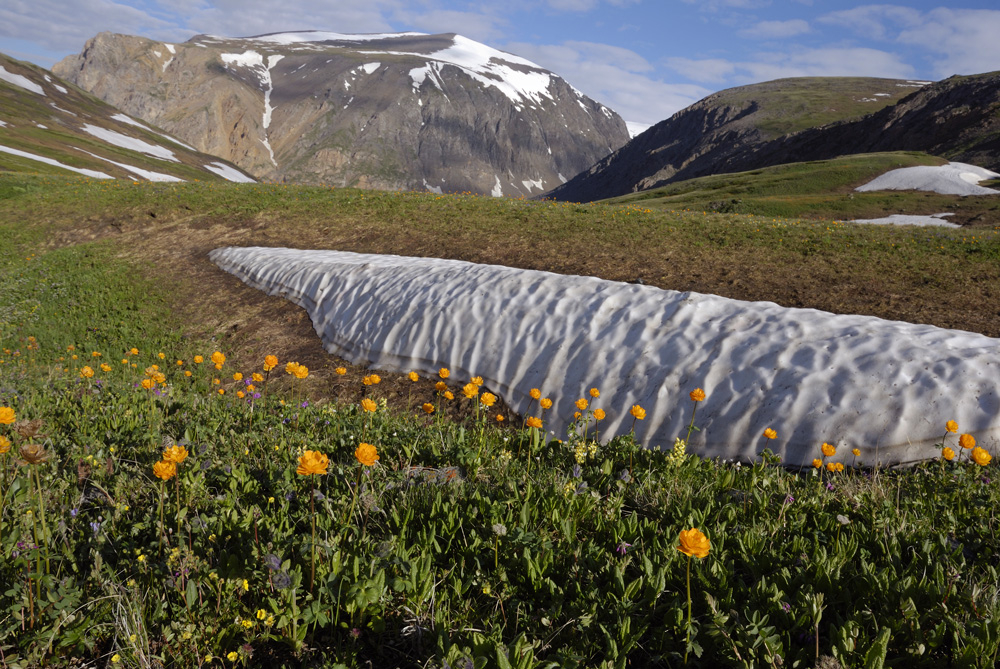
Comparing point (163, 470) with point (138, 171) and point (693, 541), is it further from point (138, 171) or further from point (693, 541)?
point (138, 171)

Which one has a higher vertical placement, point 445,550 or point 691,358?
point 691,358

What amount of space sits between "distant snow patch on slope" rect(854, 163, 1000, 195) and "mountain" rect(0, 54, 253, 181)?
281 ft

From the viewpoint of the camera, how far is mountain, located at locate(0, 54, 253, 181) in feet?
217

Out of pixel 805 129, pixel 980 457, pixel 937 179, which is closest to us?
pixel 980 457

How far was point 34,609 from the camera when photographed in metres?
2.36

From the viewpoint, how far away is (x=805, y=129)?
114750 mm

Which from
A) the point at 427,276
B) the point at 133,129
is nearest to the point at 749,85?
the point at 133,129

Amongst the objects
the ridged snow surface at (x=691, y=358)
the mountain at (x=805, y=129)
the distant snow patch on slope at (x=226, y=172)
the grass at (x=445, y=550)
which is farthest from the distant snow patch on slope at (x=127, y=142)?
the grass at (x=445, y=550)

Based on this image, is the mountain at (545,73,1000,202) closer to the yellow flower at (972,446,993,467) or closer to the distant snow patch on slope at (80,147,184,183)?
the distant snow patch on slope at (80,147,184,183)

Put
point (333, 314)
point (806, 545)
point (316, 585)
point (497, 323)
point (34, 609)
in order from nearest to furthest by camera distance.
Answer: point (34, 609), point (316, 585), point (806, 545), point (497, 323), point (333, 314)

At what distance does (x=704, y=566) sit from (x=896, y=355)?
17.6 ft

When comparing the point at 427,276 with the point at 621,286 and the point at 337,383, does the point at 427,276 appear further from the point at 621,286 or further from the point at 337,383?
the point at 621,286

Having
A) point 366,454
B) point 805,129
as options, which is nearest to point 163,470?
point 366,454

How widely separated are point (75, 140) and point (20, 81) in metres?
47.3
